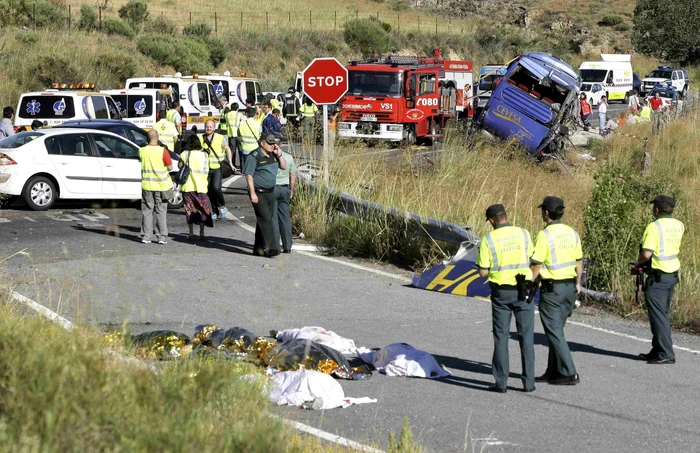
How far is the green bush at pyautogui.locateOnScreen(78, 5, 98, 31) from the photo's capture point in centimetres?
4753

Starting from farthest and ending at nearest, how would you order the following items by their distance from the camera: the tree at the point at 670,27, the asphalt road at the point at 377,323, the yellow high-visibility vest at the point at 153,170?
the tree at the point at 670,27
the yellow high-visibility vest at the point at 153,170
the asphalt road at the point at 377,323

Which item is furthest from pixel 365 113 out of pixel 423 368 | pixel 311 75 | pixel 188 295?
pixel 423 368

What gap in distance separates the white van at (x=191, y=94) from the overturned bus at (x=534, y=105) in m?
7.49

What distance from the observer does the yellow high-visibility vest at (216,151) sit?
1591 centimetres

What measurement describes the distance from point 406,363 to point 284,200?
5.78 m

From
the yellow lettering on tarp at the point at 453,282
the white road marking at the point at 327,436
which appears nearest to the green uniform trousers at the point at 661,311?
the yellow lettering on tarp at the point at 453,282

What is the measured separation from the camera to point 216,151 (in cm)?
1606

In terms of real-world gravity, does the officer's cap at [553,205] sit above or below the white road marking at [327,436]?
above

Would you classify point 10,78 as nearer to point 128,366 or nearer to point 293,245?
point 293,245

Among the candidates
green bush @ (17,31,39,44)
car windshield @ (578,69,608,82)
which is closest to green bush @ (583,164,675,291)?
green bush @ (17,31,39,44)

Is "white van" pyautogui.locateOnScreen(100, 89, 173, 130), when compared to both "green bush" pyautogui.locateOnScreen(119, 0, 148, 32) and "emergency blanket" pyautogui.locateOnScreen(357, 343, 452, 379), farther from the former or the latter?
"green bush" pyautogui.locateOnScreen(119, 0, 148, 32)

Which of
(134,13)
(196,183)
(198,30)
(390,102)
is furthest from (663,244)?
(134,13)

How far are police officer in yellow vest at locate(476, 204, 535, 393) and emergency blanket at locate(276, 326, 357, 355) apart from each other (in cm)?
151

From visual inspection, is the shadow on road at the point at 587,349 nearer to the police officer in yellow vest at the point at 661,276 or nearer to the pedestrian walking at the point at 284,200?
the police officer in yellow vest at the point at 661,276
